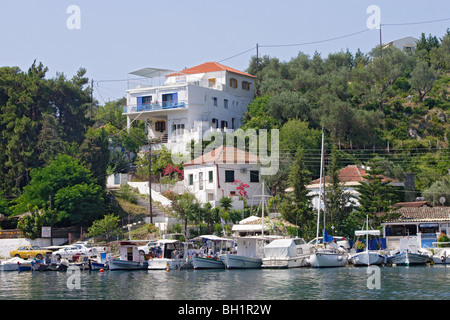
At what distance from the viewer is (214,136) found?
71.8 metres

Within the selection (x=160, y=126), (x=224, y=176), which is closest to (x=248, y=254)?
(x=224, y=176)

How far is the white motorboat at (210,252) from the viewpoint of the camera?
4828 centimetres

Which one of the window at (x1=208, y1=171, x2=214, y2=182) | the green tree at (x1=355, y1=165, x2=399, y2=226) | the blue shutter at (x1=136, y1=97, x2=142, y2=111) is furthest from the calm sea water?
the blue shutter at (x1=136, y1=97, x2=142, y2=111)

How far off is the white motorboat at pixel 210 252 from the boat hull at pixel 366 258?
31.9 feet

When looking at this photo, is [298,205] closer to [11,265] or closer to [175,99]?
[11,265]

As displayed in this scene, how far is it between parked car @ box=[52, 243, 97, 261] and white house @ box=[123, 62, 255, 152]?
22.8m

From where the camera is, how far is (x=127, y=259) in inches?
1939

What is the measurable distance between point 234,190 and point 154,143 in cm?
1649

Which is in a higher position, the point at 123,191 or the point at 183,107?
the point at 183,107

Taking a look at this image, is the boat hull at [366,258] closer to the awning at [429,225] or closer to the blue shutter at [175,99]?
the awning at [429,225]

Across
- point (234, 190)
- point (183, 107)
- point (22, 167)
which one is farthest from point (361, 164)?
point (22, 167)

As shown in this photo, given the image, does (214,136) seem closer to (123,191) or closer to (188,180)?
(188,180)

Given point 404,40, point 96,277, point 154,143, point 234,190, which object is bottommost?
point 96,277

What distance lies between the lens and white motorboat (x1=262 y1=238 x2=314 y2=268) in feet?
156
